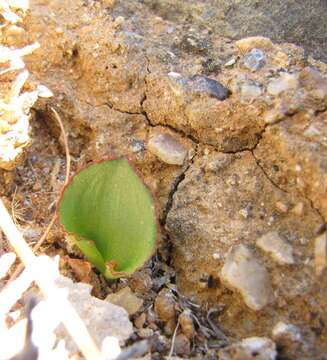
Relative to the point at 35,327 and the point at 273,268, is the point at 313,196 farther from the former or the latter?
the point at 35,327

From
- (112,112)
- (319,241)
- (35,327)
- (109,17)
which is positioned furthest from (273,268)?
(109,17)

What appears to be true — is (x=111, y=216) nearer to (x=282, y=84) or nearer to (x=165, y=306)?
(x=165, y=306)

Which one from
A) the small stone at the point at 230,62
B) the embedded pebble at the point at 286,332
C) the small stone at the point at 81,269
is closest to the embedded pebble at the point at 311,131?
the small stone at the point at 230,62

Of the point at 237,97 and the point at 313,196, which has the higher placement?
the point at 237,97

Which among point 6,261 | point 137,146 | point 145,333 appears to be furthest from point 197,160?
point 6,261

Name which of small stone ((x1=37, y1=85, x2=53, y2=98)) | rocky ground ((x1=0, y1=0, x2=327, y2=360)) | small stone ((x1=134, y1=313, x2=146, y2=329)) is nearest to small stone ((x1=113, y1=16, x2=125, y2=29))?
rocky ground ((x1=0, y1=0, x2=327, y2=360))

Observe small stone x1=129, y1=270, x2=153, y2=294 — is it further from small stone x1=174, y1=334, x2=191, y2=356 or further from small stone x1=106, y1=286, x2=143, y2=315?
small stone x1=174, y1=334, x2=191, y2=356

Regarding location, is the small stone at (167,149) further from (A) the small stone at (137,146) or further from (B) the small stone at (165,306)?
(B) the small stone at (165,306)
